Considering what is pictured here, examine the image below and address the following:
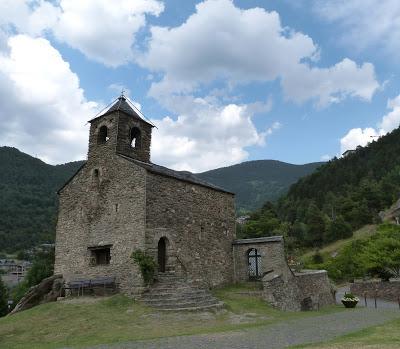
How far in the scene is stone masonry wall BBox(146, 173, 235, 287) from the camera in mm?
21844

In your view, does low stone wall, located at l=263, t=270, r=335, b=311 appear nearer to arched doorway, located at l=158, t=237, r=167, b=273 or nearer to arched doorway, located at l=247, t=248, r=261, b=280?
arched doorway, located at l=247, t=248, r=261, b=280

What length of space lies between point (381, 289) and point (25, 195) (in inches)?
3596

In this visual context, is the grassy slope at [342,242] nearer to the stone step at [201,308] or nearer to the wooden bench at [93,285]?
the wooden bench at [93,285]

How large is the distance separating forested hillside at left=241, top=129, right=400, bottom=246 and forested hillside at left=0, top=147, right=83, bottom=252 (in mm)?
55702

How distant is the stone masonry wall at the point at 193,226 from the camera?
21.8m

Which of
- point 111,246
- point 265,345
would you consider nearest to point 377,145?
point 111,246

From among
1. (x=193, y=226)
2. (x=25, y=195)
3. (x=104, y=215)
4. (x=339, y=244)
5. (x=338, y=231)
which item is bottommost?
(x=193, y=226)

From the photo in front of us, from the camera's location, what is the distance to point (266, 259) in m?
25.0

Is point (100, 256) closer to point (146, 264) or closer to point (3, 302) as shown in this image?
point (146, 264)

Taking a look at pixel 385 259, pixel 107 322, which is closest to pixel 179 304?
pixel 107 322

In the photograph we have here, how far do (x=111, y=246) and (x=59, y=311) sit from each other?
193 inches

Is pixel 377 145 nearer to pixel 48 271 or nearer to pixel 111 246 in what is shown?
pixel 48 271

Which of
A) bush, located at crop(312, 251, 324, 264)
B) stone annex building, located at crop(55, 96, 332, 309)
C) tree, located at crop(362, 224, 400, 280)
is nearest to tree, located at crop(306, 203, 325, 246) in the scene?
Result: bush, located at crop(312, 251, 324, 264)

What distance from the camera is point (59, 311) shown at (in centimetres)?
1798
